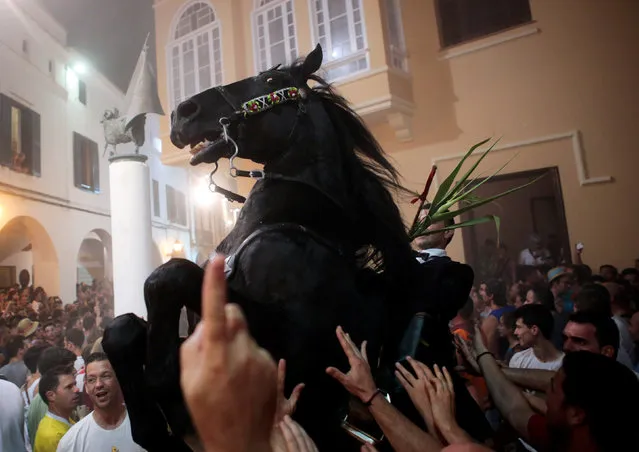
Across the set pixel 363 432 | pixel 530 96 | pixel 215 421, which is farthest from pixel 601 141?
pixel 215 421

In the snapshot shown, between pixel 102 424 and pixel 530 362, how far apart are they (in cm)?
198

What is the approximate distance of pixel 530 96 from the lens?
14.2ft

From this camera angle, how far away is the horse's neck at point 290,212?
1079 mm

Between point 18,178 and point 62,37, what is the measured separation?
107 centimetres

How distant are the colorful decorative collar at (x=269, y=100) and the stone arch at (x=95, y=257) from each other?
2.29m

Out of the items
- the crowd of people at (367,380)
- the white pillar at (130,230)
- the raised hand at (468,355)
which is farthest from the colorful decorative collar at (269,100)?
the white pillar at (130,230)

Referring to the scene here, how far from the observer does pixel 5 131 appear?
2781mm

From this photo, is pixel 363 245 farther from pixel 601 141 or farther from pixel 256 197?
pixel 601 141

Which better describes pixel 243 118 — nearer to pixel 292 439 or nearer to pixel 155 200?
pixel 292 439

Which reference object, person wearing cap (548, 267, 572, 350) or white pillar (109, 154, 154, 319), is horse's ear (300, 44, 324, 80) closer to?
white pillar (109, 154, 154, 319)

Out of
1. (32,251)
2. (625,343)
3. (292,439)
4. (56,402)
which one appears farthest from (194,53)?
(292,439)

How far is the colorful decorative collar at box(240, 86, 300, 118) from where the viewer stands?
1.16 meters

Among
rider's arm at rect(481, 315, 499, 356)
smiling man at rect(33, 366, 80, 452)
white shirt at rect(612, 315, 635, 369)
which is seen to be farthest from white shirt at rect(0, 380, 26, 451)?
white shirt at rect(612, 315, 635, 369)

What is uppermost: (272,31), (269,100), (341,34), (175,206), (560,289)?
(272,31)
